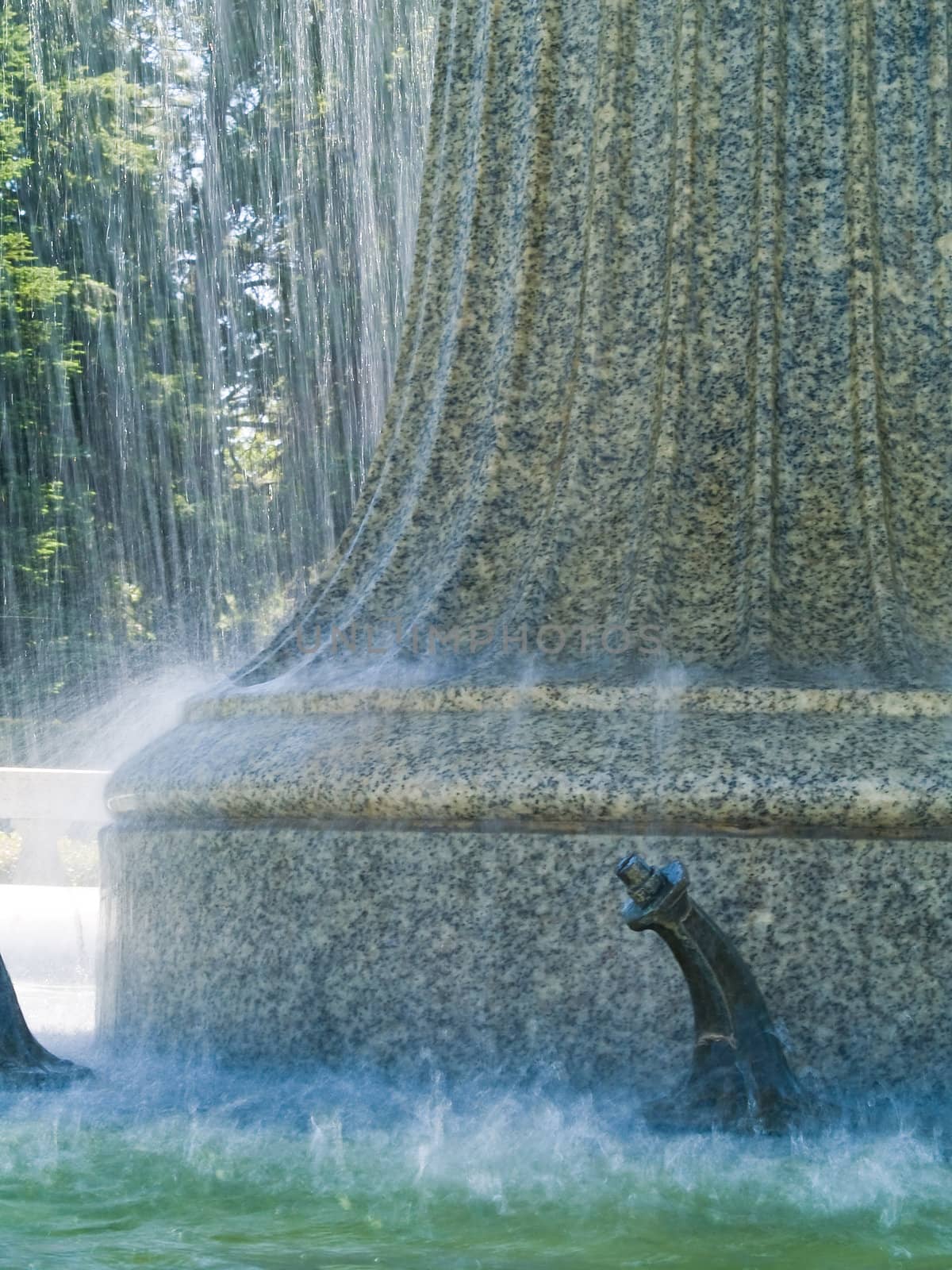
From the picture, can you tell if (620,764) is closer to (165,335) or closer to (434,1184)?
(434,1184)

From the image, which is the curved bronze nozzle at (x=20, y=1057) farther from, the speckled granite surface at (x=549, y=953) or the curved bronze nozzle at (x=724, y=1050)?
the curved bronze nozzle at (x=724, y=1050)

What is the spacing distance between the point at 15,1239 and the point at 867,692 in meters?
1.76

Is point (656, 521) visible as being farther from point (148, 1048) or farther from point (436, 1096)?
point (148, 1048)

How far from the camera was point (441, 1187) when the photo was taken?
7.68 feet

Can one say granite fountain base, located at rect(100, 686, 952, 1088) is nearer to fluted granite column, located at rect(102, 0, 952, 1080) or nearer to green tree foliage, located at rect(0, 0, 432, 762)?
fluted granite column, located at rect(102, 0, 952, 1080)

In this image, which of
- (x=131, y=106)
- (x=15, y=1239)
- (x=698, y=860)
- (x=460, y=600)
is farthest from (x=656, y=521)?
(x=131, y=106)

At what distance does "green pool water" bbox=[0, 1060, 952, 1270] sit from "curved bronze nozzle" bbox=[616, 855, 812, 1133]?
66 mm

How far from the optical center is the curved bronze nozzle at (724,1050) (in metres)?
2.56

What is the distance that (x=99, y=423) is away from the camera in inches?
862

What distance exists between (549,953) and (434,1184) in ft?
2.30

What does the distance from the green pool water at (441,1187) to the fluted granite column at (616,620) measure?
0.28 meters

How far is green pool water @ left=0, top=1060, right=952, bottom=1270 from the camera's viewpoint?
2023mm

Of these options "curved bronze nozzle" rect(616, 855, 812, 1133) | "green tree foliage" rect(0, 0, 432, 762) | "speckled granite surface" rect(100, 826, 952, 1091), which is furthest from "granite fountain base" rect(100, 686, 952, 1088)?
"green tree foliage" rect(0, 0, 432, 762)

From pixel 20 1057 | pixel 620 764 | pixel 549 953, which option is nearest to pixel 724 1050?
pixel 549 953
